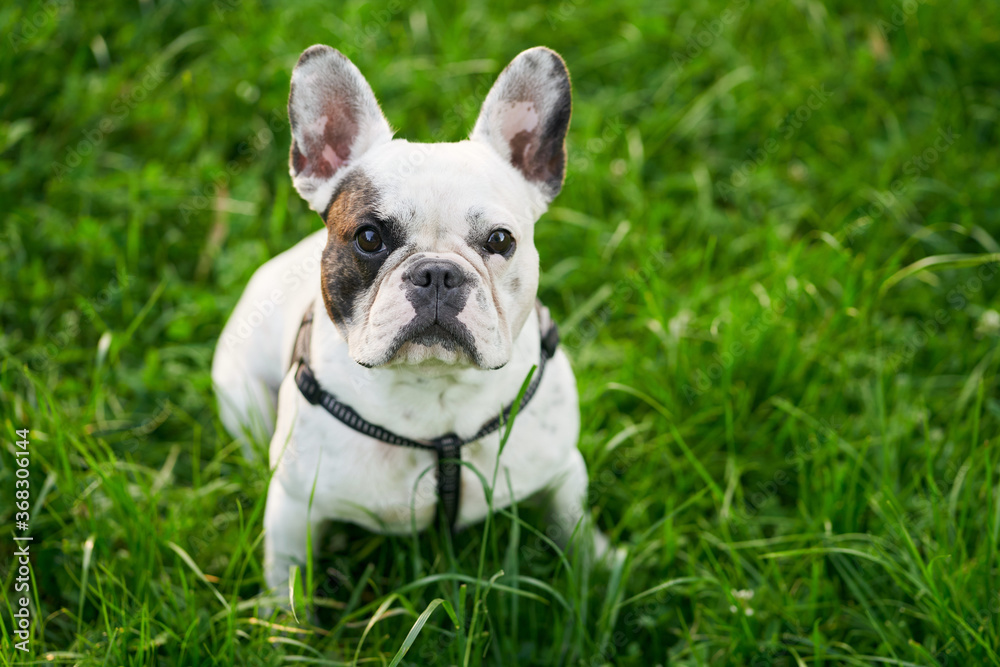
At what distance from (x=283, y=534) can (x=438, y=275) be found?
1.18m

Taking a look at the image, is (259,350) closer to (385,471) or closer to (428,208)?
(385,471)

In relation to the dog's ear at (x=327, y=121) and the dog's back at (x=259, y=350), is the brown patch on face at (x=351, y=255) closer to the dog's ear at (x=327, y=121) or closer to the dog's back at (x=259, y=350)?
the dog's ear at (x=327, y=121)

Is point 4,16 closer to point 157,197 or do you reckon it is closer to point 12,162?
point 12,162

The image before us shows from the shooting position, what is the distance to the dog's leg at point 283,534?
2.77m

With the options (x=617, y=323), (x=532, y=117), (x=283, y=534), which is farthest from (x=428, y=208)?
(x=617, y=323)

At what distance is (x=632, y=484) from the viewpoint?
339 centimetres

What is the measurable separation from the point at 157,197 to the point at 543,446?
113 inches

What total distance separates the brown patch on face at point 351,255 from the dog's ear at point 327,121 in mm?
232

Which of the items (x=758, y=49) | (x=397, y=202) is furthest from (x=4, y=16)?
(x=758, y=49)

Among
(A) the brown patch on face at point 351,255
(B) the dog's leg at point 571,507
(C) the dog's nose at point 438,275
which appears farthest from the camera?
(B) the dog's leg at point 571,507

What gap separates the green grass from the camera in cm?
280

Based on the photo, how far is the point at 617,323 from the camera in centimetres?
415

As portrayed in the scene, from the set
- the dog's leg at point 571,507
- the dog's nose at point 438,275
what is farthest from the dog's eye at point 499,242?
the dog's leg at point 571,507

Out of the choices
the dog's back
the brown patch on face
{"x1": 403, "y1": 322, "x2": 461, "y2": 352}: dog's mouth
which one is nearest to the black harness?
the brown patch on face
